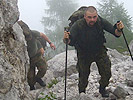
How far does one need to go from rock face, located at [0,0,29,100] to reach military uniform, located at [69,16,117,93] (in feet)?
4.35

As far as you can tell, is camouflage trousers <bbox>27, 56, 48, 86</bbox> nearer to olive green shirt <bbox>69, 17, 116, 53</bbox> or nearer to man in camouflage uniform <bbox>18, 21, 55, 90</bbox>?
man in camouflage uniform <bbox>18, 21, 55, 90</bbox>

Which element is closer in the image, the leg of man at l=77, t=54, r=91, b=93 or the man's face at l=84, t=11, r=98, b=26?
the man's face at l=84, t=11, r=98, b=26

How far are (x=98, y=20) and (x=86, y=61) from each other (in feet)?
3.53

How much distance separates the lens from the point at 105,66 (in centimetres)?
465

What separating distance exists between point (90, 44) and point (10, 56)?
82.8 inches

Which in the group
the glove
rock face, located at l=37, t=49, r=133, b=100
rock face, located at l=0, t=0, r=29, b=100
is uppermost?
the glove

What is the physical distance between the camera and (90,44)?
177 inches

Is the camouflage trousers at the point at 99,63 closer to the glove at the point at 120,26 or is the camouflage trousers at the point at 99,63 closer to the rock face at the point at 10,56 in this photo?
the glove at the point at 120,26

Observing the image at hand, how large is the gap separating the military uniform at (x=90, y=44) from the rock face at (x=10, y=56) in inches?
52.2

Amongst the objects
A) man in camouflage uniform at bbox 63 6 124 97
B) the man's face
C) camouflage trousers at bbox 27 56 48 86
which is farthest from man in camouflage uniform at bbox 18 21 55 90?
the man's face

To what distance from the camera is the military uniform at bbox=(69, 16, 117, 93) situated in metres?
4.38

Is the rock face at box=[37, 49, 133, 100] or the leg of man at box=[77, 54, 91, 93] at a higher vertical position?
the leg of man at box=[77, 54, 91, 93]

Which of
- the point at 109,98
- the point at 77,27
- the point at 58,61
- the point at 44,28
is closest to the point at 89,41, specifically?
the point at 77,27

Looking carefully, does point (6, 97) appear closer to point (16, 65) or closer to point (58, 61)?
point (16, 65)
